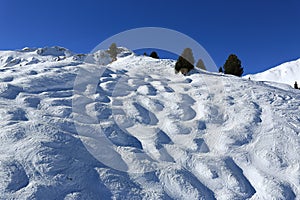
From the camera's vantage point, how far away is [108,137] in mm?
10781

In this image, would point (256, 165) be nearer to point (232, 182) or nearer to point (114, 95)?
point (232, 182)

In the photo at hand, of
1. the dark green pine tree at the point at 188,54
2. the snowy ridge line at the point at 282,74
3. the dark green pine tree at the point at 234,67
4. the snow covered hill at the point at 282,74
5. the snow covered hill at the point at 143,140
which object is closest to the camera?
the snow covered hill at the point at 143,140

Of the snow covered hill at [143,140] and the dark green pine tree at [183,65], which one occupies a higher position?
the dark green pine tree at [183,65]

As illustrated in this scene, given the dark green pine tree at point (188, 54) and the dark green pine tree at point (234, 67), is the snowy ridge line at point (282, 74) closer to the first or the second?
the dark green pine tree at point (234, 67)

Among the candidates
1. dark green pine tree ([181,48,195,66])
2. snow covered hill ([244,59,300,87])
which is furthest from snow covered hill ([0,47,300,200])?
snow covered hill ([244,59,300,87])

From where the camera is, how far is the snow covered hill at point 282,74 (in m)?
143

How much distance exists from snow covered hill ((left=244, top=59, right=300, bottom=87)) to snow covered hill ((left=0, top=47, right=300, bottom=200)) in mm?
136946

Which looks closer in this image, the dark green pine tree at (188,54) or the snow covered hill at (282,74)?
the dark green pine tree at (188,54)

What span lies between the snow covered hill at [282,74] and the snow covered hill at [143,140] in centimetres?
13695

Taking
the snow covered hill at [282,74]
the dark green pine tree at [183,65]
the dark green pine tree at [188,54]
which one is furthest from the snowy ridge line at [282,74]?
the dark green pine tree at [183,65]

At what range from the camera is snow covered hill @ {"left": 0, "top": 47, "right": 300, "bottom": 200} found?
809 centimetres

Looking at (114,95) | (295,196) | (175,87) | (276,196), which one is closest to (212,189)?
(276,196)

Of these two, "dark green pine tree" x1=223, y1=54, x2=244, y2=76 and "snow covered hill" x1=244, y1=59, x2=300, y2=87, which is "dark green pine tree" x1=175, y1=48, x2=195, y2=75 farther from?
"snow covered hill" x1=244, y1=59, x2=300, y2=87

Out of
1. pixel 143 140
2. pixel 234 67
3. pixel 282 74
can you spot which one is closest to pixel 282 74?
pixel 282 74
